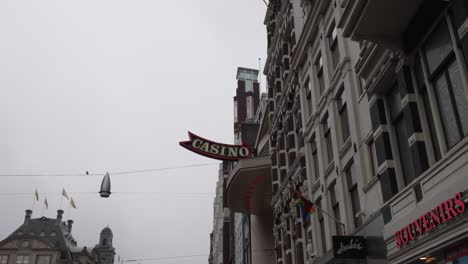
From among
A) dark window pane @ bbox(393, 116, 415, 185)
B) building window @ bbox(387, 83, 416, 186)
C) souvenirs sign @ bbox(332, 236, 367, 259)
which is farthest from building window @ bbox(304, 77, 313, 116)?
dark window pane @ bbox(393, 116, 415, 185)

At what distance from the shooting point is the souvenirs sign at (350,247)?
55.1ft

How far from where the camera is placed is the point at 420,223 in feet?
38.2

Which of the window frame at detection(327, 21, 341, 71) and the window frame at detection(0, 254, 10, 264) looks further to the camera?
the window frame at detection(0, 254, 10, 264)

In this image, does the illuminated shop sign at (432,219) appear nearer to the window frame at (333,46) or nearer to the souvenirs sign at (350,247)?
the souvenirs sign at (350,247)

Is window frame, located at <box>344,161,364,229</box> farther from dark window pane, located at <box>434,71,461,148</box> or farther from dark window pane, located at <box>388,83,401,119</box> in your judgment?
dark window pane, located at <box>434,71,461,148</box>

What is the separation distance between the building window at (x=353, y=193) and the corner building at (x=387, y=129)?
42 mm

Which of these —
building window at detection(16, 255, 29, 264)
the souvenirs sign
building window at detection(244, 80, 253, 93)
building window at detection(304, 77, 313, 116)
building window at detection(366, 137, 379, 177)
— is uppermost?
building window at detection(244, 80, 253, 93)

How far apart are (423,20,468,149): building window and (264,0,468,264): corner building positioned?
0.08 feet

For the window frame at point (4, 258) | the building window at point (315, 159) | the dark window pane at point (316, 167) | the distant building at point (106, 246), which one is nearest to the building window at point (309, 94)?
the building window at point (315, 159)

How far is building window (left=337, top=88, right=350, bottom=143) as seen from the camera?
68.1 ft

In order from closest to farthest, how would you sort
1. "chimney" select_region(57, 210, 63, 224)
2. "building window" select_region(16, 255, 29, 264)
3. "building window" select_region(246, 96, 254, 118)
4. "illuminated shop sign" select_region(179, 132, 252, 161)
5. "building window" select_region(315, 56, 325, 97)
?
1. "building window" select_region(315, 56, 325, 97)
2. "illuminated shop sign" select_region(179, 132, 252, 161)
3. "building window" select_region(246, 96, 254, 118)
4. "building window" select_region(16, 255, 29, 264)
5. "chimney" select_region(57, 210, 63, 224)

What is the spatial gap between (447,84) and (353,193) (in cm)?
880

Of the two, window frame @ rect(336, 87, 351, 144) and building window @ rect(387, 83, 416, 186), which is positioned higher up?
window frame @ rect(336, 87, 351, 144)

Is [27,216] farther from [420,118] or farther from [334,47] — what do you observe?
[420,118]
